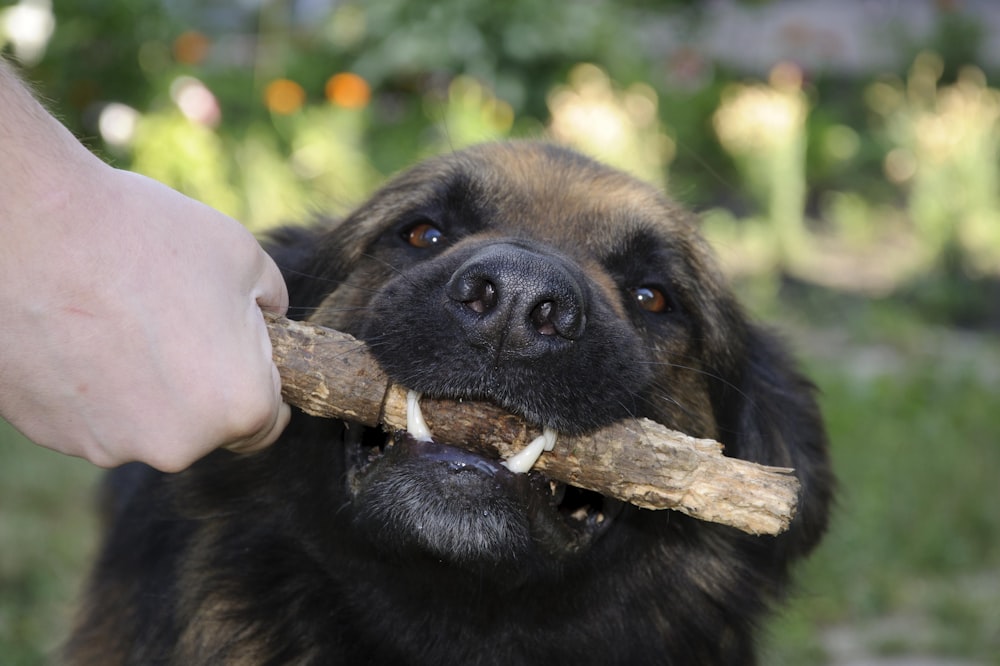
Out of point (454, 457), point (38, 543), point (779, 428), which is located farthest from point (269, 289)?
point (38, 543)

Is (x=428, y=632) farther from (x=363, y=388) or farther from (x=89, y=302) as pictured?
(x=89, y=302)

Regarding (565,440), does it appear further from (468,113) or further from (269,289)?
(468,113)

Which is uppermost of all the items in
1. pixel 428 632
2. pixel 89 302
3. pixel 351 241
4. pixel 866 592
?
pixel 89 302

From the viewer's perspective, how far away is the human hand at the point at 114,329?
6.06 ft

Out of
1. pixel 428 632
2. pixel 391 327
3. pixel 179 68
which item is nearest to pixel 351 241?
pixel 391 327

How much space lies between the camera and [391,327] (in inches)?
98.8

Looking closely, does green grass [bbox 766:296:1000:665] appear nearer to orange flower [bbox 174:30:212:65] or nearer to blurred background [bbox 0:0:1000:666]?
blurred background [bbox 0:0:1000:666]

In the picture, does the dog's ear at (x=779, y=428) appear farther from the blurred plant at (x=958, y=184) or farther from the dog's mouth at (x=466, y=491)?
the blurred plant at (x=958, y=184)

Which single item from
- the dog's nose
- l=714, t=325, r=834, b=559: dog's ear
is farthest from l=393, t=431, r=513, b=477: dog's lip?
l=714, t=325, r=834, b=559: dog's ear

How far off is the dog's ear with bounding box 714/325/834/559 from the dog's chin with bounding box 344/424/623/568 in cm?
109

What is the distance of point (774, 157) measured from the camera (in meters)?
10.4

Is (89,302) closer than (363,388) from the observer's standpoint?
Yes

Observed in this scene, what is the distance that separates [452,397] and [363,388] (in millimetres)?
199

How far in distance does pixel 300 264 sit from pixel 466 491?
55.9 inches
